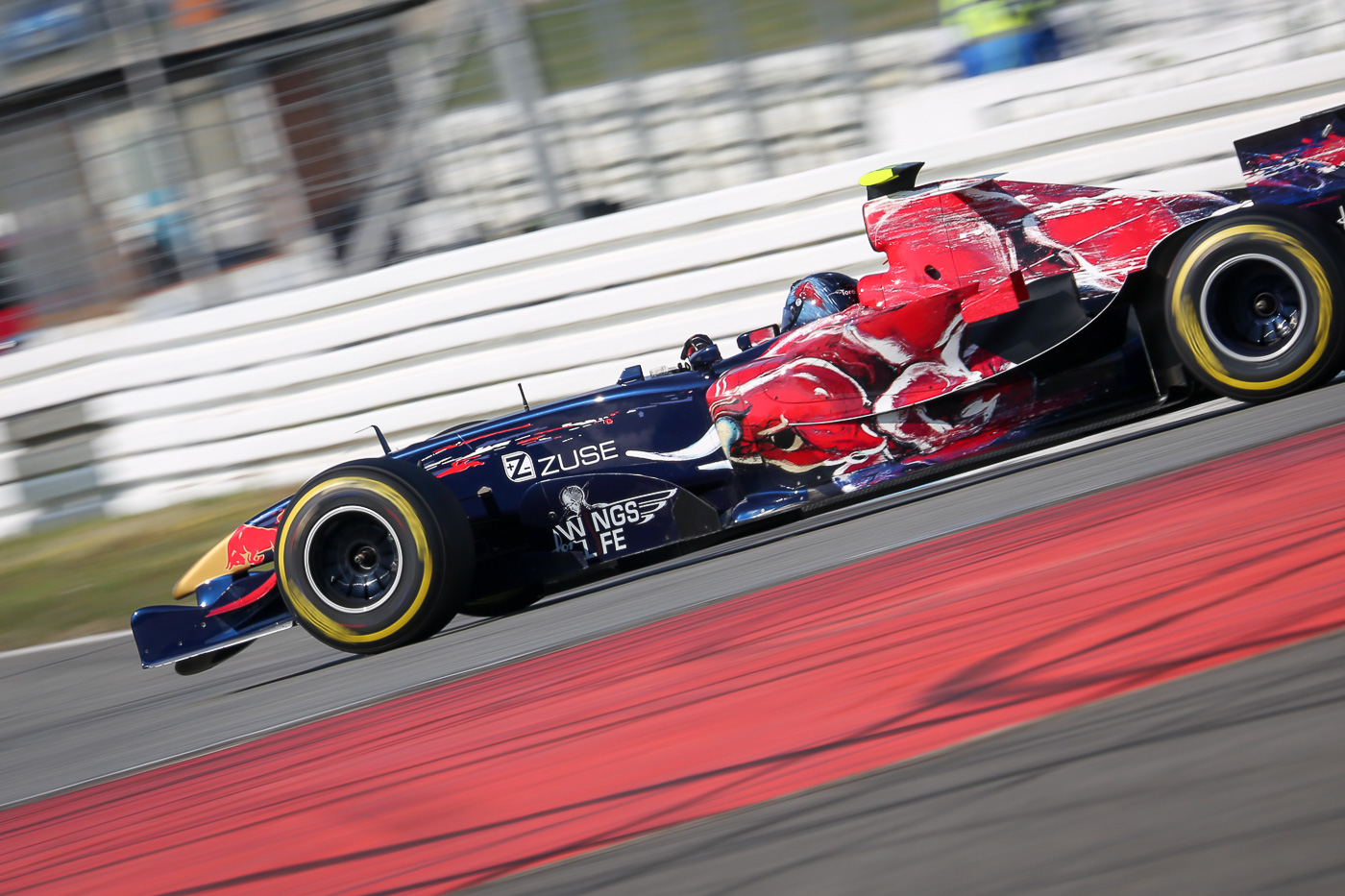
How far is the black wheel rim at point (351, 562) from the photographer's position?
4.27 m

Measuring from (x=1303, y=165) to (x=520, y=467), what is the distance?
2535 mm

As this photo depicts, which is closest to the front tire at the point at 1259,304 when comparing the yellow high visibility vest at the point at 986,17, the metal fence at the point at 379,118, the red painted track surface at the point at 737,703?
the red painted track surface at the point at 737,703

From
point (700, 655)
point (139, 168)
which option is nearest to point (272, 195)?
point (139, 168)

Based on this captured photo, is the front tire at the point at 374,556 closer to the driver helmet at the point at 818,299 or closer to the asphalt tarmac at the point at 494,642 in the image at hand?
the asphalt tarmac at the point at 494,642

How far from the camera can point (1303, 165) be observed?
4086 millimetres

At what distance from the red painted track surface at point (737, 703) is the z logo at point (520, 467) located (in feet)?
2.73

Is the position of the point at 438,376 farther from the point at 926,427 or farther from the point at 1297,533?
the point at 1297,533

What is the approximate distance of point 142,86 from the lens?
26.7 feet

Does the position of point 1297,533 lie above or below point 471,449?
below

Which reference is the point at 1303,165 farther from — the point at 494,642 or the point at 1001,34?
the point at 1001,34

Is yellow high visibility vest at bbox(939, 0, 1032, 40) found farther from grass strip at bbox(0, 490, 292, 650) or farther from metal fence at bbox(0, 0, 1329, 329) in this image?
grass strip at bbox(0, 490, 292, 650)

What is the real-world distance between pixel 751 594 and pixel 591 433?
861 mm

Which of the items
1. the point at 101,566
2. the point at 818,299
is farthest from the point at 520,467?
the point at 101,566

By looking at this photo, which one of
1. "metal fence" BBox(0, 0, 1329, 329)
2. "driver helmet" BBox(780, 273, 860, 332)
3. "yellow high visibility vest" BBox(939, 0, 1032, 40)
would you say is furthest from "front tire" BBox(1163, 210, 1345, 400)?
"yellow high visibility vest" BBox(939, 0, 1032, 40)
